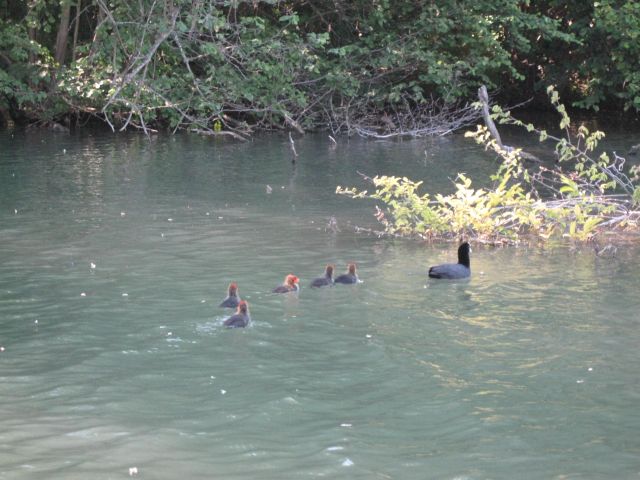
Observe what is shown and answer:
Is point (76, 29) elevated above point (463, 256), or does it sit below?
above

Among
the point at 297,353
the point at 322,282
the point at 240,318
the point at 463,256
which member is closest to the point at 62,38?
the point at 463,256

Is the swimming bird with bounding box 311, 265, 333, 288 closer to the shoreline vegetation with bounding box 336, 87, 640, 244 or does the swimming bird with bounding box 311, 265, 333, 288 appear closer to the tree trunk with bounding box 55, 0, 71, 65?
the shoreline vegetation with bounding box 336, 87, 640, 244

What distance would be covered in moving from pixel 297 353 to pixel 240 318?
3.06 feet

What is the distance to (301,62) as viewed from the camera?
30.0 metres

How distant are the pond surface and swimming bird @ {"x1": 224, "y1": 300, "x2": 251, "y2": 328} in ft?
0.31

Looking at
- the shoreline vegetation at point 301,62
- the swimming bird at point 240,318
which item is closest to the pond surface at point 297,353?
the swimming bird at point 240,318

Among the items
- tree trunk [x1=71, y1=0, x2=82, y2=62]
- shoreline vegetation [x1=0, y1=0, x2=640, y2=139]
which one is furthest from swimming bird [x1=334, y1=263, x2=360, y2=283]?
tree trunk [x1=71, y1=0, x2=82, y2=62]

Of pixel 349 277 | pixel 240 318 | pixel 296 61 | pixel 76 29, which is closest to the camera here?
pixel 240 318

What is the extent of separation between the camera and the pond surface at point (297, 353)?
7.13m

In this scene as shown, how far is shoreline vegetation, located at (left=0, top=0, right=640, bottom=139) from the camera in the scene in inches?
1121

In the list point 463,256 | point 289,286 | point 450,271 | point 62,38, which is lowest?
point 289,286

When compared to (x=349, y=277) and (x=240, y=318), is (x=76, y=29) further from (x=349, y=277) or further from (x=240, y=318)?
(x=240, y=318)

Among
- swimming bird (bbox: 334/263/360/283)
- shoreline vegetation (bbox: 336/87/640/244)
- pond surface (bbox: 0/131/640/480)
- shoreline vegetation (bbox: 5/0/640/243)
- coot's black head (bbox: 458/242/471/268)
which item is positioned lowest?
pond surface (bbox: 0/131/640/480)

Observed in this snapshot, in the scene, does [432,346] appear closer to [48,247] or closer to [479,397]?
[479,397]
